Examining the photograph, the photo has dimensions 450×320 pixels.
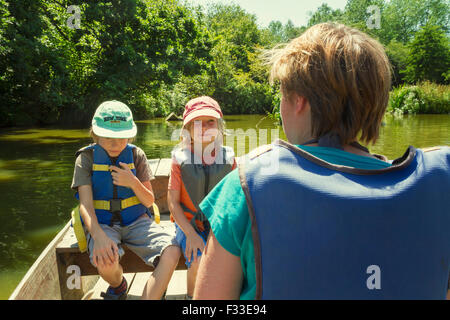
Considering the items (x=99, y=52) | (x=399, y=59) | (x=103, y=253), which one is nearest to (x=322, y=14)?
(x=399, y=59)

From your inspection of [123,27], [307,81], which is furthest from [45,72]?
[307,81]

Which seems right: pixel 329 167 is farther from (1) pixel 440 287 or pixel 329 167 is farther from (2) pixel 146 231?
(2) pixel 146 231

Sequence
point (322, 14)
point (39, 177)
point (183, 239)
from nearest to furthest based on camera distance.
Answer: point (183, 239) → point (39, 177) → point (322, 14)

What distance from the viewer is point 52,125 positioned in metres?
22.4

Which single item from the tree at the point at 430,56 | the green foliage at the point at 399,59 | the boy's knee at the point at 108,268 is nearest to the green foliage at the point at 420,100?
the tree at the point at 430,56

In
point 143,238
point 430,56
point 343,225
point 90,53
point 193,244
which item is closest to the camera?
point 343,225

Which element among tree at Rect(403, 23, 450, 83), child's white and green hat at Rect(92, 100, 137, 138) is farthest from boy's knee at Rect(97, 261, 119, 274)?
tree at Rect(403, 23, 450, 83)

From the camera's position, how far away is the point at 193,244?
7.40ft

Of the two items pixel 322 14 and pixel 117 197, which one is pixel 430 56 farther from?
pixel 117 197

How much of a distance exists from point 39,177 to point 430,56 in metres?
39.6

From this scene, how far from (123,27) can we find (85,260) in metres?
17.8

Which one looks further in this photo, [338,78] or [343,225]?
[338,78]

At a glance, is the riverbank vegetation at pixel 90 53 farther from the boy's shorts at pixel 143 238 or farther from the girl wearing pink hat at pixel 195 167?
the boy's shorts at pixel 143 238

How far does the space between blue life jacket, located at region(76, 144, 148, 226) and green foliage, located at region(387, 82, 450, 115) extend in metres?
26.9
